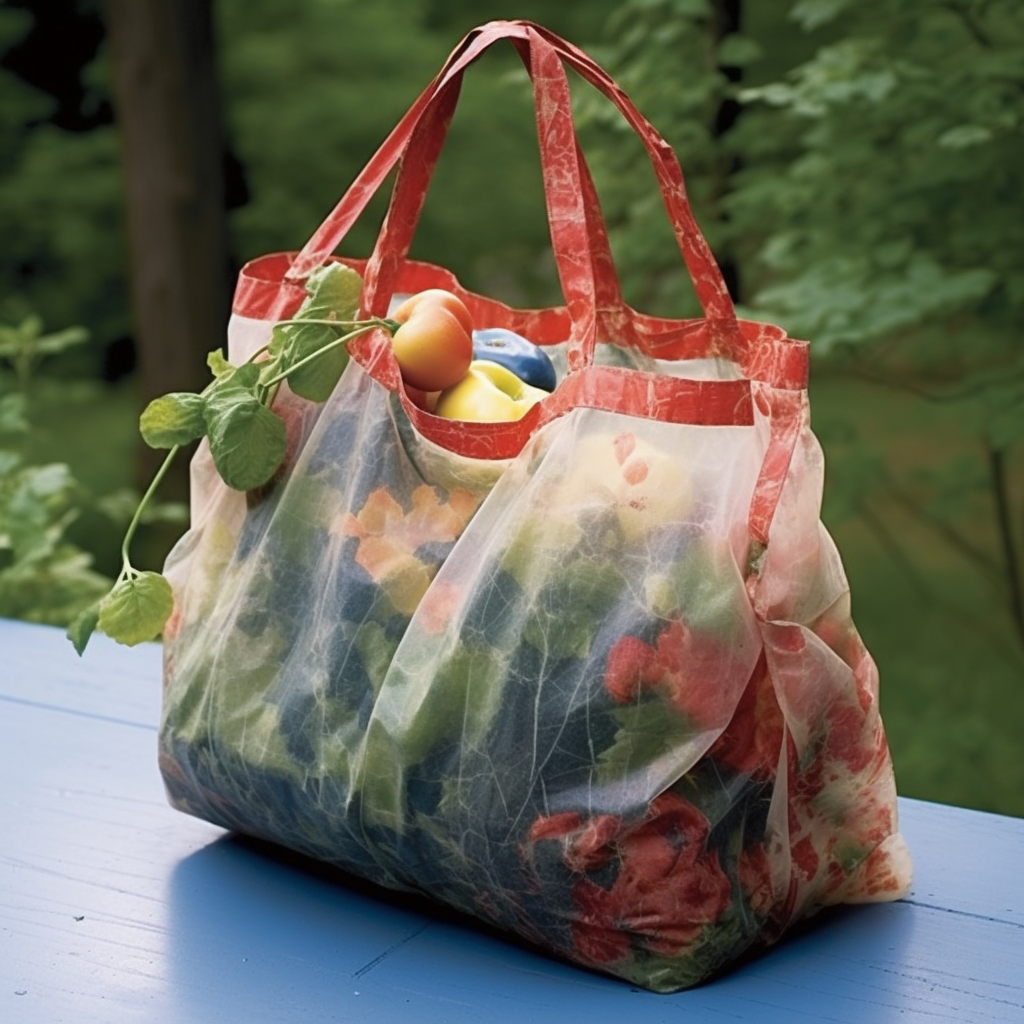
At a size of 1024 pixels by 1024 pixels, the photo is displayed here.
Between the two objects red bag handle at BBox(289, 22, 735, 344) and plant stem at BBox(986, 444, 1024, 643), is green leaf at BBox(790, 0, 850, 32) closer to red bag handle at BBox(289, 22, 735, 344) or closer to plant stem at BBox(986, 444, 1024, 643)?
plant stem at BBox(986, 444, 1024, 643)

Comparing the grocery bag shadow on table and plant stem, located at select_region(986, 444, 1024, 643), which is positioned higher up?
the grocery bag shadow on table

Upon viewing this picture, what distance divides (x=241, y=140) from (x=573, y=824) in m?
3.93

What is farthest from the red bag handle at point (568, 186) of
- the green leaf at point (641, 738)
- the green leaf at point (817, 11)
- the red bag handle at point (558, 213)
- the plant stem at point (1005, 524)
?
the plant stem at point (1005, 524)

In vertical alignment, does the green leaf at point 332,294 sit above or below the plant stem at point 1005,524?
above

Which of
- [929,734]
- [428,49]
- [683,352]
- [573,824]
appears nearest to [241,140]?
[428,49]

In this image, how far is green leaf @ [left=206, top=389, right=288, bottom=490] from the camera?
43.1 inches

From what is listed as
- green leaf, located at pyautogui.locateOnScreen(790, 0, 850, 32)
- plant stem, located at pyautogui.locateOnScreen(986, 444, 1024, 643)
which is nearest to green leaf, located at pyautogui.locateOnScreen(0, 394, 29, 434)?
green leaf, located at pyautogui.locateOnScreen(790, 0, 850, 32)

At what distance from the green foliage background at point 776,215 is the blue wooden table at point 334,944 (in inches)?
31.6

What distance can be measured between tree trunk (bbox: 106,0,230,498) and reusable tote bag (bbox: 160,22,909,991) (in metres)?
2.30

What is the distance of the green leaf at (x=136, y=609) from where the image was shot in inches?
43.5

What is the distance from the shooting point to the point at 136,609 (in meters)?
1.11

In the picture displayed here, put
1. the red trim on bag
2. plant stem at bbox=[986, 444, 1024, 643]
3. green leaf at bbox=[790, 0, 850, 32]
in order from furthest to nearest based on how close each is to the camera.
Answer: plant stem at bbox=[986, 444, 1024, 643] < green leaf at bbox=[790, 0, 850, 32] < the red trim on bag

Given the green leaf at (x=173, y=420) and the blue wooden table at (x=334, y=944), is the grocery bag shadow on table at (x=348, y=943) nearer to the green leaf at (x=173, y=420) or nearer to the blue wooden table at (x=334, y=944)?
the blue wooden table at (x=334, y=944)

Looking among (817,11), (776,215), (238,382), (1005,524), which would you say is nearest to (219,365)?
(238,382)
